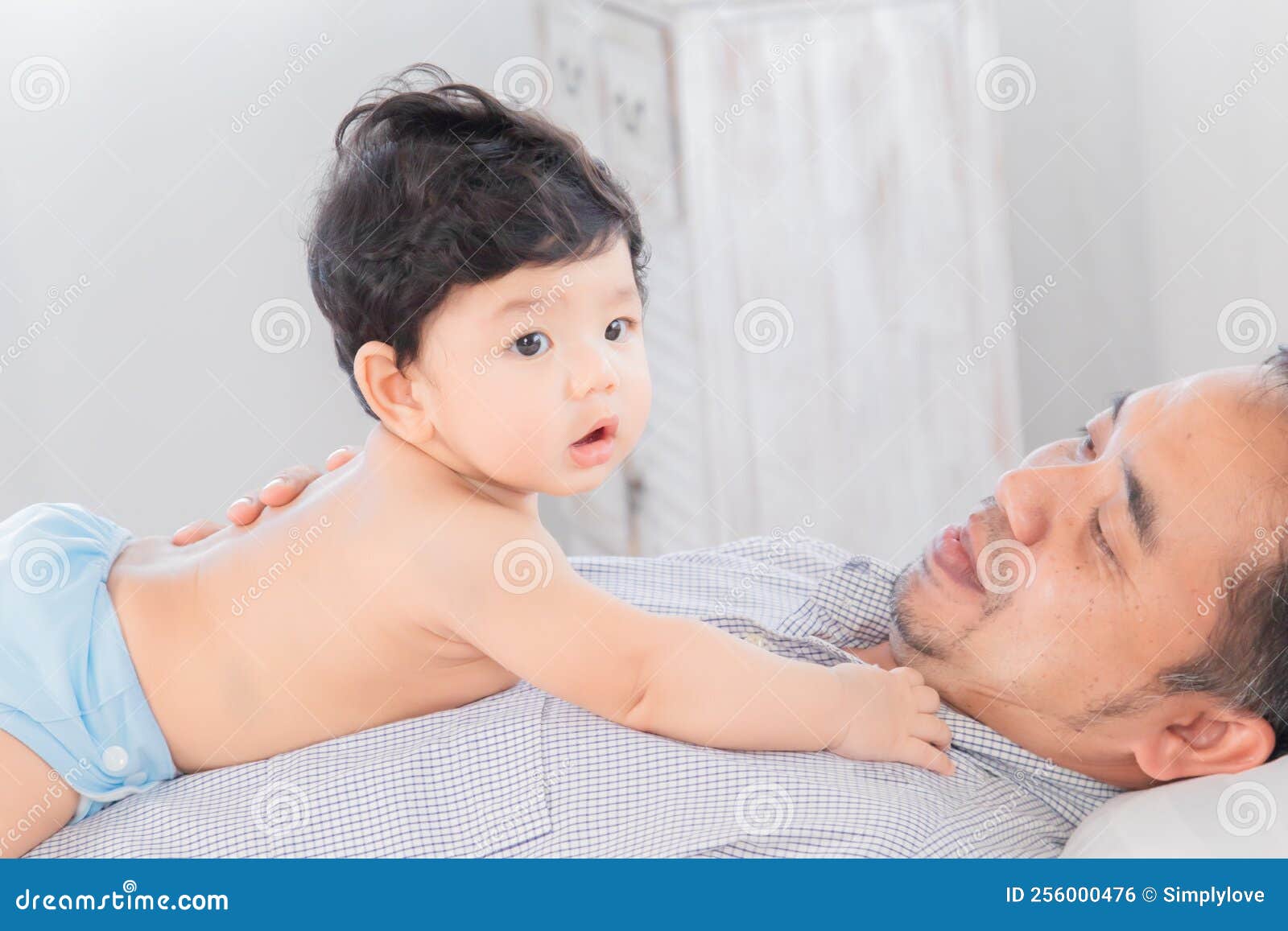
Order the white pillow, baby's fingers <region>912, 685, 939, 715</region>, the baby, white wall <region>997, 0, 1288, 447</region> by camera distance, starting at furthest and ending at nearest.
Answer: white wall <region>997, 0, 1288, 447</region>
baby's fingers <region>912, 685, 939, 715</region>
the baby
the white pillow

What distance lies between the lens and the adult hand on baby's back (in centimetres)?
135

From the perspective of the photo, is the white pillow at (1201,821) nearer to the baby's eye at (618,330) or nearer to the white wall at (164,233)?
the baby's eye at (618,330)

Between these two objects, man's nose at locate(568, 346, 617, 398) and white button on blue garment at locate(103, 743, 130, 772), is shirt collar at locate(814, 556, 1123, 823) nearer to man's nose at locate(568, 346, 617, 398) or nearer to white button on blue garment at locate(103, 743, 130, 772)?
man's nose at locate(568, 346, 617, 398)

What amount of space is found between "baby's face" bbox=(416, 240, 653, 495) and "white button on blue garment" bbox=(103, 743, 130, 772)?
0.45 m

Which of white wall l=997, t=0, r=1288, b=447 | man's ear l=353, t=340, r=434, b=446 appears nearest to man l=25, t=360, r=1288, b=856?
man's ear l=353, t=340, r=434, b=446

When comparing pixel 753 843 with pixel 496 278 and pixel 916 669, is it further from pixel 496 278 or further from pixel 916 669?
pixel 496 278

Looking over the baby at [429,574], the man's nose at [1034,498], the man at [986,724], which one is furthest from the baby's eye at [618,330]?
the man's nose at [1034,498]

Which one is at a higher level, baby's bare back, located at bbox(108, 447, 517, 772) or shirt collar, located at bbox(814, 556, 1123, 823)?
baby's bare back, located at bbox(108, 447, 517, 772)

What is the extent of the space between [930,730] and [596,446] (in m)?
0.46

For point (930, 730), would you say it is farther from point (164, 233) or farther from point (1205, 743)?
point (164, 233)

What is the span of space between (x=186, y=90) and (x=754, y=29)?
54.4 inches

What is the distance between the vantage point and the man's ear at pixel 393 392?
1220 mm

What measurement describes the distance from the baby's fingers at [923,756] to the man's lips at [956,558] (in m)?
0.19

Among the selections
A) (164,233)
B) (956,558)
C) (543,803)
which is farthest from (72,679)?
(164,233)
